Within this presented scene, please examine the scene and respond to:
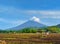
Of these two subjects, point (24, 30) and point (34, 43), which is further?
point (24, 30)

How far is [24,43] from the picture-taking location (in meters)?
32.3

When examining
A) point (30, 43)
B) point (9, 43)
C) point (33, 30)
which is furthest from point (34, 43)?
point (33, 30)

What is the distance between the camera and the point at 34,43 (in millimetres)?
32281

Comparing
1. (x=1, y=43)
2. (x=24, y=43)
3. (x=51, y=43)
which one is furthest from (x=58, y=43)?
(x=1, y=43)

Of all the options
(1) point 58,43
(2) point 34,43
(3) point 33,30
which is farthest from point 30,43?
(3) point 33,30

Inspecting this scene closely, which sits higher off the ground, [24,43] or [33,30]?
[33,30]

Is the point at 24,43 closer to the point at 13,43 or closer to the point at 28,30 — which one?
the point at 13,43

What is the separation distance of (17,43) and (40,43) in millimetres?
2570

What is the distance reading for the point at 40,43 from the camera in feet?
108

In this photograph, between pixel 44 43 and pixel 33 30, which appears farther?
pixel 33 30

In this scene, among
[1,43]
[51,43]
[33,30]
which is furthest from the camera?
[33,30]

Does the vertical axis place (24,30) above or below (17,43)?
above

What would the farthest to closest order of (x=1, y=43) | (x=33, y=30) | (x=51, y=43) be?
(x=33, y=30) < (x=51, y=43) < (x=1, y=43)

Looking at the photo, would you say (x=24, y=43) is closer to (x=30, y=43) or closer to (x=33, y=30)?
(x=30, y=43)
